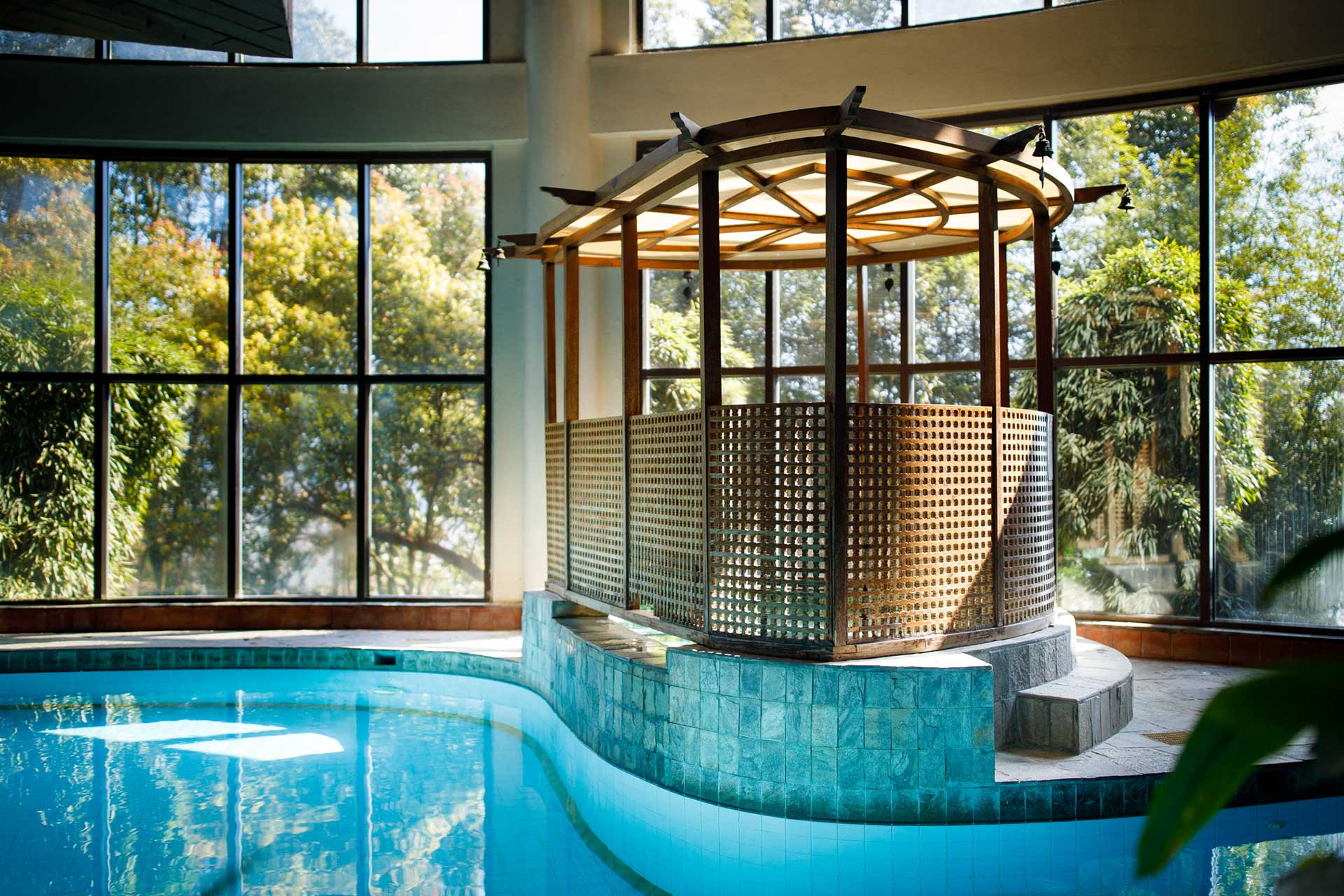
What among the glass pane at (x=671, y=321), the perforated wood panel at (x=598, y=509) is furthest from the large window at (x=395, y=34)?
the perforated wood panel at (x=598, y=509)

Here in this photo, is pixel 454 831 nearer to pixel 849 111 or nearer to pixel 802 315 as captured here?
pixel 849 111

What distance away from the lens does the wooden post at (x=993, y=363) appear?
5.18 m

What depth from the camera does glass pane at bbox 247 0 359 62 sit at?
941cm

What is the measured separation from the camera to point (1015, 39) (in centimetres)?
803

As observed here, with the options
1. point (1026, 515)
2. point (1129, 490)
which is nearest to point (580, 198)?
point (1026, 515)

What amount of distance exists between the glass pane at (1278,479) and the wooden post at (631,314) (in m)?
4.35

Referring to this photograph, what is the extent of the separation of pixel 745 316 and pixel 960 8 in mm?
3080

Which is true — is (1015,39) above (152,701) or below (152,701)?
above

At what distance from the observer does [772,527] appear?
481 cm

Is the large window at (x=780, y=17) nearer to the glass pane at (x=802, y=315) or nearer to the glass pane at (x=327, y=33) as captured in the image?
the glass pane at (x=802, y=315)

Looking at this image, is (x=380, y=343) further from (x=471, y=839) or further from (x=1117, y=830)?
(x=1117, y=830)

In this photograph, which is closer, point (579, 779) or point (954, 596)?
point (954, 596)

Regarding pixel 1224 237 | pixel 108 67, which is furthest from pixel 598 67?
pixel 1224 237

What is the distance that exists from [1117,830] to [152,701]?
21.9ft
